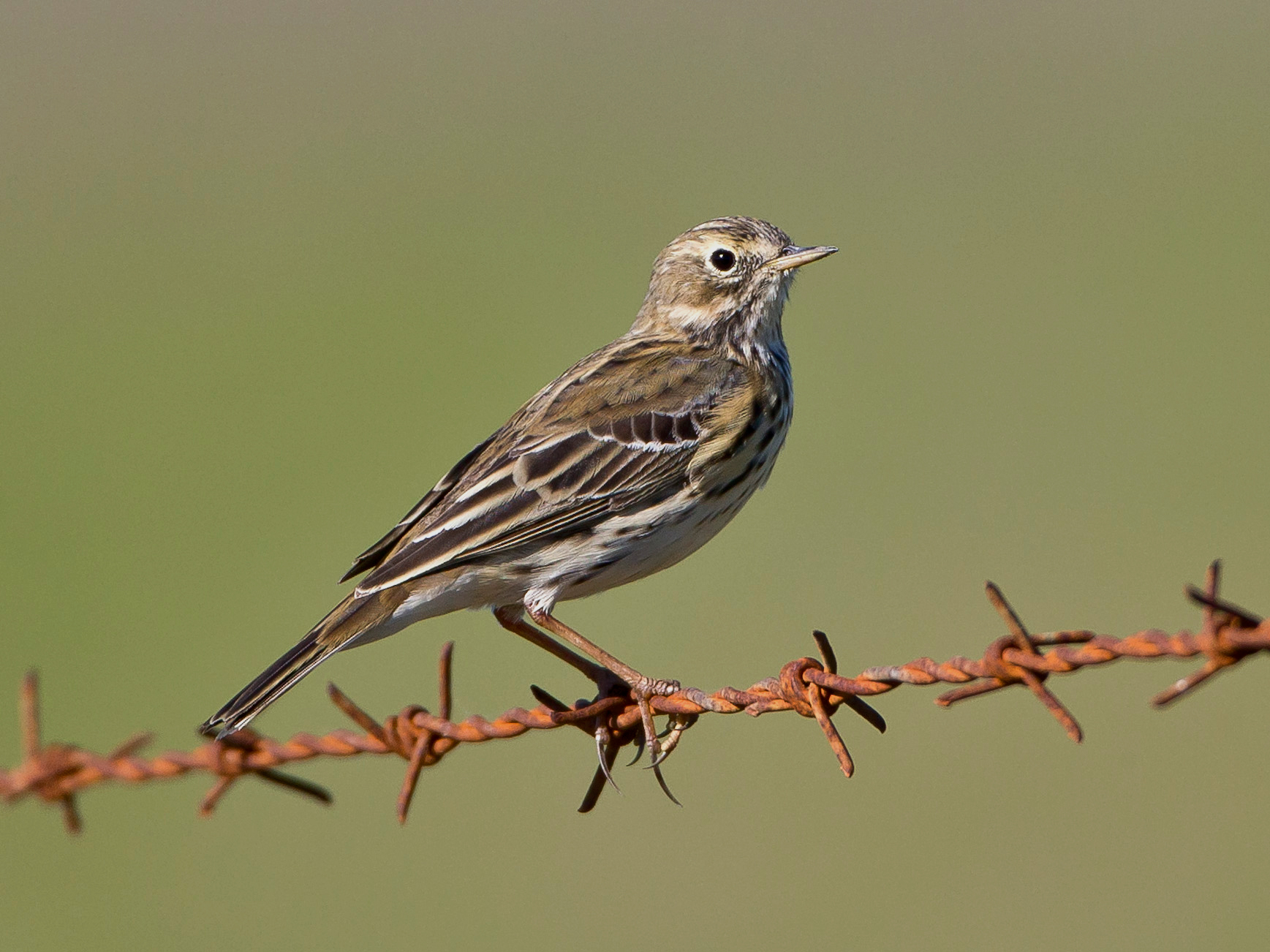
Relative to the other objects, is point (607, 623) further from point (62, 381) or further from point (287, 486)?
point (62, 381)

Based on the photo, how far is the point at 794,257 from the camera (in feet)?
26.2

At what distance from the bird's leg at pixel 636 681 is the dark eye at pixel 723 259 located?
218 centimetres

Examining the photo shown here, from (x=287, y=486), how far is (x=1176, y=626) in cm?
936

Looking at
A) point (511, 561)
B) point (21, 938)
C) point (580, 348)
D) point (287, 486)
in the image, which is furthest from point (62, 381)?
point (511, 561)

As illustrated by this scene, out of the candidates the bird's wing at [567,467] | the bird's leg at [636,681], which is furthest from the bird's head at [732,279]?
the bird's leg at [636,681]

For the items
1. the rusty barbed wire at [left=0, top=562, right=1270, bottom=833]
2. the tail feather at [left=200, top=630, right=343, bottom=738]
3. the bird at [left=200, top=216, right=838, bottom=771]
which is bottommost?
the rusty barbed wire at [left=0, top=562, right=1270, bottom=833]

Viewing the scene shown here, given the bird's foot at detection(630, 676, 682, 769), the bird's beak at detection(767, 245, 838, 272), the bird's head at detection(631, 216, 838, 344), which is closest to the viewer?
the bird's foot at detection(630, 676, 682, 769)

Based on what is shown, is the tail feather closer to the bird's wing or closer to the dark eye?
the bird's wing

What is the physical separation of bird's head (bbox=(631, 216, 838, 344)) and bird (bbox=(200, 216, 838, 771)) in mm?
521

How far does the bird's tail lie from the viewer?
19.3 ft

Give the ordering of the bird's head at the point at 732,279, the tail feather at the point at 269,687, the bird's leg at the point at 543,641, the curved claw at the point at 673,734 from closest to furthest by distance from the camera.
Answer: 1. the tail feather at the point at 269,687
2. the curved claw at the point at 673,734
3. the bird's leg at the point at 543,641
4. the bird's head at the point at 732,279

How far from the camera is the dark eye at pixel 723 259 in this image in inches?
321

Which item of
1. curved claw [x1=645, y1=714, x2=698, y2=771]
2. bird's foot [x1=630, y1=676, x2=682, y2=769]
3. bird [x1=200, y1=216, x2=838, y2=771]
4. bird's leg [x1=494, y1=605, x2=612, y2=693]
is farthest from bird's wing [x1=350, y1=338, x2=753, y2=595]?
curved claw [x1=645, y1=714, x2=698, y2=771]

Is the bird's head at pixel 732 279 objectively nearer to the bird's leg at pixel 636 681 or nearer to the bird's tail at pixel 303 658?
the bird's leg at pixel 636 681
